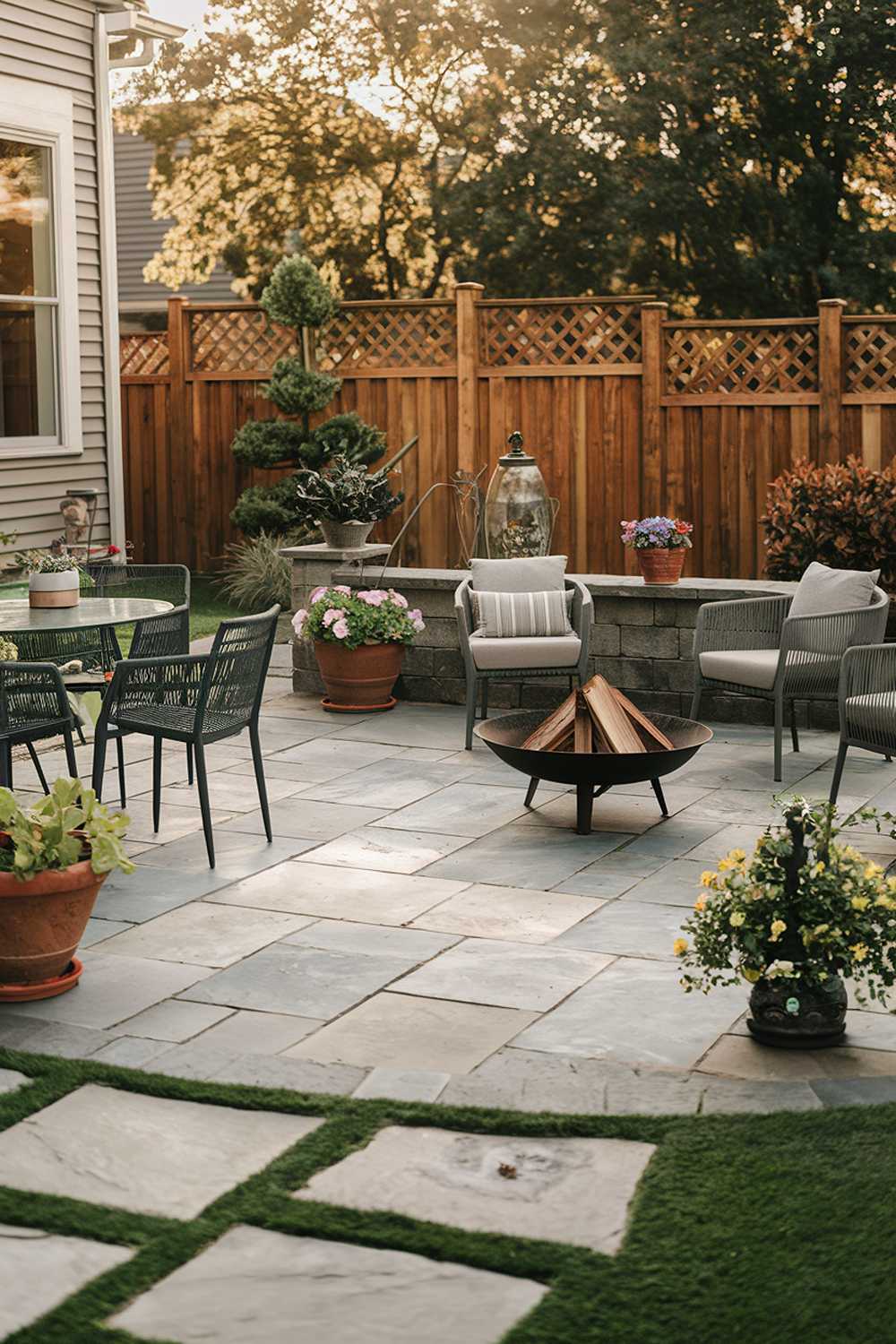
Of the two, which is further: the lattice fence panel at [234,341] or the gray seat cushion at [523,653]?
Answer: the lattice fence panel at [234,341]

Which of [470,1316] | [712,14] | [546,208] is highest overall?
[712,14]

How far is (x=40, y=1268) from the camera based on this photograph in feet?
8.98

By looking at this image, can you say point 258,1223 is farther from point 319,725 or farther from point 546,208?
point 546,208

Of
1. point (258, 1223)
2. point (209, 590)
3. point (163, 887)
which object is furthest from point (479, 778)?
point (209, 590)

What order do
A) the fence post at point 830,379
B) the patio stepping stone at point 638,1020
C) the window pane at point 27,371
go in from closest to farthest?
1. the patio stepping stone at point 638,1020
2. the window pane at point 27,371
3. the fence post at point 830,379

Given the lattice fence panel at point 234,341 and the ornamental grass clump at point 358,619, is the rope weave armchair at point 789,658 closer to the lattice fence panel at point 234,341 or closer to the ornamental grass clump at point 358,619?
the ornamental grass clump at point 358,619

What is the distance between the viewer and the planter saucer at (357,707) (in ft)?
26.6

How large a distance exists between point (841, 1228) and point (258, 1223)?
1.01 meters

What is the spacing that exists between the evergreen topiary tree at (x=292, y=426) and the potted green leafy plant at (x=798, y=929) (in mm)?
7867

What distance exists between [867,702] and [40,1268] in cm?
383

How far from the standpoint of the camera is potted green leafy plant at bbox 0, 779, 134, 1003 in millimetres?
4008

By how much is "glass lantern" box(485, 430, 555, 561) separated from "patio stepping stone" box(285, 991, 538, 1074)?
6.08 m

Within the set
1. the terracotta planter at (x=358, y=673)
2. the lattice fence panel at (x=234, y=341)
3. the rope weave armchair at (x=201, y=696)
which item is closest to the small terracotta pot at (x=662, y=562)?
the terracotta planter at (x=358, y=673)

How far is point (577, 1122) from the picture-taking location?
3311mm
